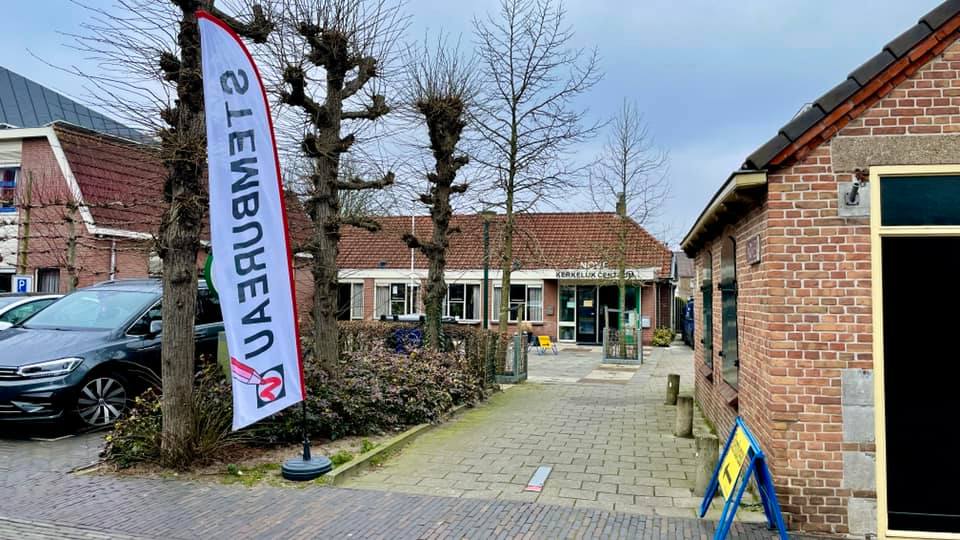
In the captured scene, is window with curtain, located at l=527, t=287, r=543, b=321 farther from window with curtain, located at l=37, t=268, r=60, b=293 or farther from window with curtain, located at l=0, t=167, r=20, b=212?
window with curtain, located at l=0, t=167, r=20, b=212

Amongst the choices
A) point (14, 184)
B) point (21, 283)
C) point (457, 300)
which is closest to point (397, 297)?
point (457, 300)

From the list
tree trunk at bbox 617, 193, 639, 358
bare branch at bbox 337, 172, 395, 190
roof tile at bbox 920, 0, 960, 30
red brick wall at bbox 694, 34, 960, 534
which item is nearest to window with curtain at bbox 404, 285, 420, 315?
tree trunk at bbox 617, 193, 639, 358

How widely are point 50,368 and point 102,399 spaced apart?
77 cm

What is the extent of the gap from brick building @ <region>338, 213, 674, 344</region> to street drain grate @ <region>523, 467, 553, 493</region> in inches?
734

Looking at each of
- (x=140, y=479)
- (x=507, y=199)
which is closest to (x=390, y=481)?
(x=140, y=479)

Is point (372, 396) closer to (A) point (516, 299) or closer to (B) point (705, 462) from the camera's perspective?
(B) point (705, 462)

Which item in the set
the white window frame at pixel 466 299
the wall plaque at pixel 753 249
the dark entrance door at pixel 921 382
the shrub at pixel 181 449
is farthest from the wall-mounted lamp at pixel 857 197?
the white window frame at pixel 466 299

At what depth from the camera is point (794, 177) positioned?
17.4 feet

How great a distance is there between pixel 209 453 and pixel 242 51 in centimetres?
404

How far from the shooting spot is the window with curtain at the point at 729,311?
7.29 meters

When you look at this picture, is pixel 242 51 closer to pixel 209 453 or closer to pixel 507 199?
→ pixel 209 453

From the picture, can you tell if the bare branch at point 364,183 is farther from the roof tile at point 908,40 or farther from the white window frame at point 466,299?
the white window frame at point 466,299

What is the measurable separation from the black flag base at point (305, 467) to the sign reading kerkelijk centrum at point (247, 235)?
1.70 ft

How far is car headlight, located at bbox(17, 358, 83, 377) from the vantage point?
7.73m
